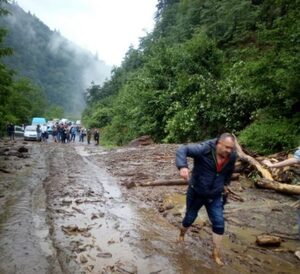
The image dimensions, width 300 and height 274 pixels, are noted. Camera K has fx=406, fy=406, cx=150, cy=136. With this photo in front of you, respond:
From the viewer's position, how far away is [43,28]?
188875 millimetres

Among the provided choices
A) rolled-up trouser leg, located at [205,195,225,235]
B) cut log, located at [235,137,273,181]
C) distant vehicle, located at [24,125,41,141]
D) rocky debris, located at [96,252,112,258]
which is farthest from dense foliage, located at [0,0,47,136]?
rolled-up trouser leg, located at [205,195,225,235]

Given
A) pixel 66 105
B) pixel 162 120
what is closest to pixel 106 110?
pixel 162 120

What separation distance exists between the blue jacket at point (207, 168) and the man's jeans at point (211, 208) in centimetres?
13

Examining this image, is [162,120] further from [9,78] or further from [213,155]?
[213,155]

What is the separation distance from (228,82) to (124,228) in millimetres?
15322

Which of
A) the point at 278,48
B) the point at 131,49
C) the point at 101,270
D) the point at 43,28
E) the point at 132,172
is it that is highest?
the point at 43,28

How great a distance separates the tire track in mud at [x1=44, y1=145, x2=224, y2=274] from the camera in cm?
561

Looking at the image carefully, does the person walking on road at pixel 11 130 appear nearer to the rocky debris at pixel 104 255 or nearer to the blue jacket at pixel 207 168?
the rocky debris at pixel 104 255

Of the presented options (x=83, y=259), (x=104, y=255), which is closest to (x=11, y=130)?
(x=104, y=255)

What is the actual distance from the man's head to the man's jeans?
733 mm

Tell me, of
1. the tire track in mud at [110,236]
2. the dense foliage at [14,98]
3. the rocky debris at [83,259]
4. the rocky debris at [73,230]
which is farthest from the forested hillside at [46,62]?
the rocky debris at [83,259]

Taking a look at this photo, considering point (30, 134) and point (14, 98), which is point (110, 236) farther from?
point (14, 98)

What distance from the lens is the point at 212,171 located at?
5.61 meters

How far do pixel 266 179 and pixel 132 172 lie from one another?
481 centimetres
